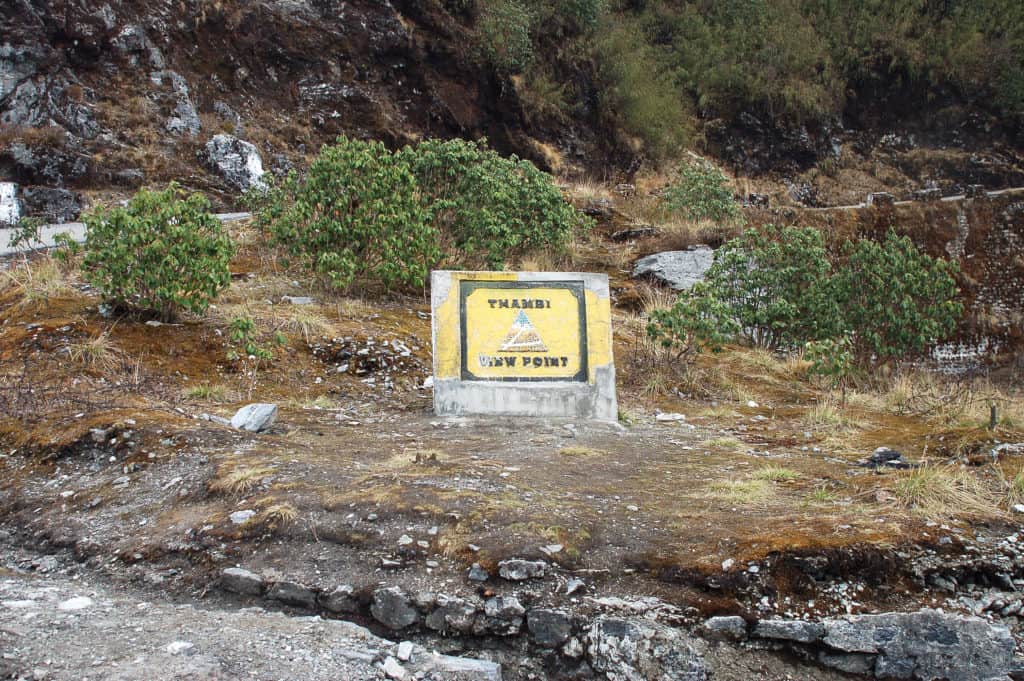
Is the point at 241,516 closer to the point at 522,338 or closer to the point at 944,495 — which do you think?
the point at 522,338

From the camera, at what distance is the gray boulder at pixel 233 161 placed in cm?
1484

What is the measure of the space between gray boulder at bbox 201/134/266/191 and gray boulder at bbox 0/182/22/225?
10.4 ft

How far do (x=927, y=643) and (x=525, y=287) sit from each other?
4.11 meters

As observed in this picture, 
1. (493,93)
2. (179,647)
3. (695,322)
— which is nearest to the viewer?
(179,647)

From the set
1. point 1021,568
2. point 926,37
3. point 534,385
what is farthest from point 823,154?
point 1021,568

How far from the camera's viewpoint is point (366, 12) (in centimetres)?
1883

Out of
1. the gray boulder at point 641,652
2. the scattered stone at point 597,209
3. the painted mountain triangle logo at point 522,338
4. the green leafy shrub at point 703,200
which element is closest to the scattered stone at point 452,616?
the gray boulder at point 641,652

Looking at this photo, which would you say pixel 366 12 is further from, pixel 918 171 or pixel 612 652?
pixel 612 652

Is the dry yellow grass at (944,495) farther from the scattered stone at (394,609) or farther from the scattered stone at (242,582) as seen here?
the scattered stone at (242,582)

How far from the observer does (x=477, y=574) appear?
3.31m

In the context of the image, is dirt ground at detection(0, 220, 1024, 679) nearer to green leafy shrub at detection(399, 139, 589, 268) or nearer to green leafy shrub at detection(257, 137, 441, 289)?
green leafy shrub at detection(257, 137, 441, 289)

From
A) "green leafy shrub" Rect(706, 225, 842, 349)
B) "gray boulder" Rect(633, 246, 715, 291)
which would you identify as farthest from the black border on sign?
"gray boulder" Rect(633, 246, 715, 291)

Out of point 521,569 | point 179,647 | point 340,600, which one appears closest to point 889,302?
point 521,569

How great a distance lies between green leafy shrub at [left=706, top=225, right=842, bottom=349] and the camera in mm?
9547
